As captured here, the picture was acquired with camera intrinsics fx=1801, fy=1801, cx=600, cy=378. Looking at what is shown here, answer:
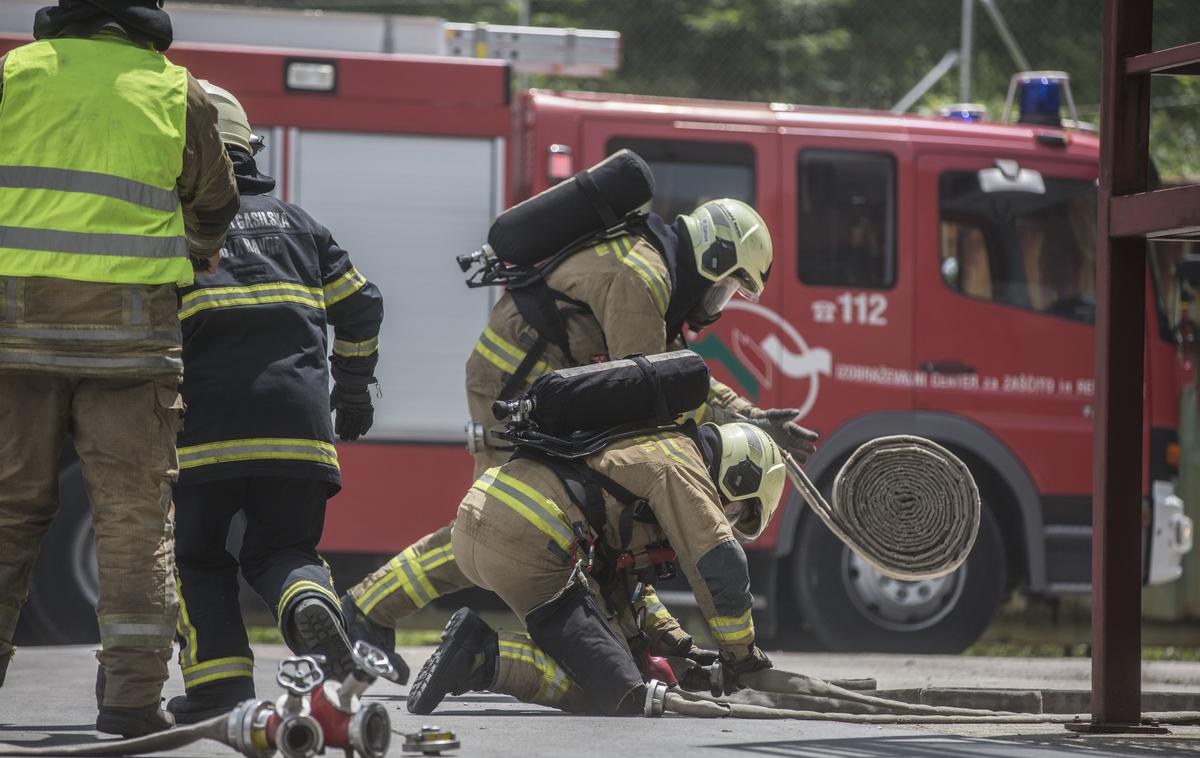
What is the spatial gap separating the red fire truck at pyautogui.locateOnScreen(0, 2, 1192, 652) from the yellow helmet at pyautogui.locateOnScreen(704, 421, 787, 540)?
98.3 inches

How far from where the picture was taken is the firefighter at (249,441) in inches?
187

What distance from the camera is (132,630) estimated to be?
13.4 feet

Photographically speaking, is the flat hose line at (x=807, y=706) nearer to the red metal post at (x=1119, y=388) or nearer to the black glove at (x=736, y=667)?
the black glove at (x=736, y=667)

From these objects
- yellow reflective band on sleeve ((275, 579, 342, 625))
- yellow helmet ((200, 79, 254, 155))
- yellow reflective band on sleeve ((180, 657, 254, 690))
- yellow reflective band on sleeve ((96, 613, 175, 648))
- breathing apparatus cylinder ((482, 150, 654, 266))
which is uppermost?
yellow helmet ((200, 79, 254, 155))

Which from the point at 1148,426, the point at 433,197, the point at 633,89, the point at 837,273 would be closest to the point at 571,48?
the point at 433,197

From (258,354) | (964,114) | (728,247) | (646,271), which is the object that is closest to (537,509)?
(258,354)

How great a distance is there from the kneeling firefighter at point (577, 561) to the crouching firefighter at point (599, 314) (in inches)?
21.2

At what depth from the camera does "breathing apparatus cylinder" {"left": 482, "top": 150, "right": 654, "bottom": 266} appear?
6.04m

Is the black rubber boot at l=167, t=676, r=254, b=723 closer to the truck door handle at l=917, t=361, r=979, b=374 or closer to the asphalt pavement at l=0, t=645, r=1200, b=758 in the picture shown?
the asphalt pavement at l=0, t=645, r=1200, b=758

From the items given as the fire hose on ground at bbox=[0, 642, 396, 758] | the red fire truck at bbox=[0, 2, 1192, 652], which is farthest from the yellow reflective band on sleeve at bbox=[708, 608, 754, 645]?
the red fire truck at bbox=[0, 2, 1192, 652]

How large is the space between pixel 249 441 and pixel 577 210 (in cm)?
169

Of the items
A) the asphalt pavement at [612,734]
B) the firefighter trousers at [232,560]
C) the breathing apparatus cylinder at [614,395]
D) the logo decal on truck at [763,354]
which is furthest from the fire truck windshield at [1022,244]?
the firefighter trousers at [232,560]

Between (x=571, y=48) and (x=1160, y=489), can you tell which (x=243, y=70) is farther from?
(x=1160, y=489)

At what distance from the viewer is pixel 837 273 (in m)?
8.43
